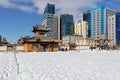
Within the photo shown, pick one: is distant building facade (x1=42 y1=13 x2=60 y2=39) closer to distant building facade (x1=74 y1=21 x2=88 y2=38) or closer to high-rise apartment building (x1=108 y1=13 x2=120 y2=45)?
distant building facade (x1=74 y1=21 x2=88 y2=38)

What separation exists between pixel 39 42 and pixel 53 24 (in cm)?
9202

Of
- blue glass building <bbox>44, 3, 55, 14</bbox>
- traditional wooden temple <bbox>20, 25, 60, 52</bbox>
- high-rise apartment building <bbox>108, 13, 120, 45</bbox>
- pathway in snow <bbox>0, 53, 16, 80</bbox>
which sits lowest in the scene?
pathway in snow <bbox>0, 53, 16, 80</bbox>

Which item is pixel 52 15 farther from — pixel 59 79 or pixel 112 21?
pixel 59 79

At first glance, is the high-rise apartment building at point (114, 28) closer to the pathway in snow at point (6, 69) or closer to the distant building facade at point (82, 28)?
the distant building facade at point (82, 28)

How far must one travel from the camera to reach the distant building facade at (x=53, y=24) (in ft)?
468

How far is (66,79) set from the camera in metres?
8.30

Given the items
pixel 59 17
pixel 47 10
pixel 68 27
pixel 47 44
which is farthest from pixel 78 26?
pixel 47 44

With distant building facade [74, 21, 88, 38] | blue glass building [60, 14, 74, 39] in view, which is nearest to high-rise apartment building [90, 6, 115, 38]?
distant building facade [74, 21, 88, 38]

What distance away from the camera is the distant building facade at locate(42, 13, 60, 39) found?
468 ft

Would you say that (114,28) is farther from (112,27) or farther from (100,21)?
(100,21)

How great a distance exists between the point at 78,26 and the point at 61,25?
14.9 metres

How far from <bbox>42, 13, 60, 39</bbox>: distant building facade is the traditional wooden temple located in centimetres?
7998

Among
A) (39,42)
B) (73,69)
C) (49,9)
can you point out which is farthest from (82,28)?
(73,69)

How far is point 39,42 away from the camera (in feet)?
182
